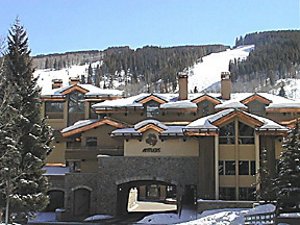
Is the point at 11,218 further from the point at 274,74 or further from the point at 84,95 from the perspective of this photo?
the point at 274,74

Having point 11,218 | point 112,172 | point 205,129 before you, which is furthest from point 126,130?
point 11,218

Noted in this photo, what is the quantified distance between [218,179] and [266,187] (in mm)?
5187

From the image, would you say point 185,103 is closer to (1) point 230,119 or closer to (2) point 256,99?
(2) point 256,99

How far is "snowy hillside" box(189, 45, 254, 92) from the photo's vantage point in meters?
145

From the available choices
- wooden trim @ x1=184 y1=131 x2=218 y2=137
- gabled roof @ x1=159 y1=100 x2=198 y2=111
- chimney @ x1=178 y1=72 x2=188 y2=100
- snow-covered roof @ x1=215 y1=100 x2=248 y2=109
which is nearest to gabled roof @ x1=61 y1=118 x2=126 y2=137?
gabled roof @ x1=159 y1=100 x2=198 y2=111

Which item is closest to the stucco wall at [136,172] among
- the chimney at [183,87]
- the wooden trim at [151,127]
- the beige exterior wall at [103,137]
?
the wooden trim at [151,127]

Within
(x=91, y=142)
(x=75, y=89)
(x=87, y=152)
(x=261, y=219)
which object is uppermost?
Result: (x=75, y=89)

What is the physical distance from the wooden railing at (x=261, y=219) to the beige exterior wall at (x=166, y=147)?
10545 mm

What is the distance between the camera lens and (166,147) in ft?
102

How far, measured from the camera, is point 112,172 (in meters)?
31.3

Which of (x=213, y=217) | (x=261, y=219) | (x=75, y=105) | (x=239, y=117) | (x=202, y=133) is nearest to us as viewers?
(x=261, y=219)

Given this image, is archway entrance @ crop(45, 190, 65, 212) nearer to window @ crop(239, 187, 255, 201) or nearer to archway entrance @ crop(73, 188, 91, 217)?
archway entrance @ crop(73, 188, 91, 217)

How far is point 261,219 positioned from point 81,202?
16.1 metres

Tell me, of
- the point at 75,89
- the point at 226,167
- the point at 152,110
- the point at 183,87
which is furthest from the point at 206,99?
the point at 75,89
